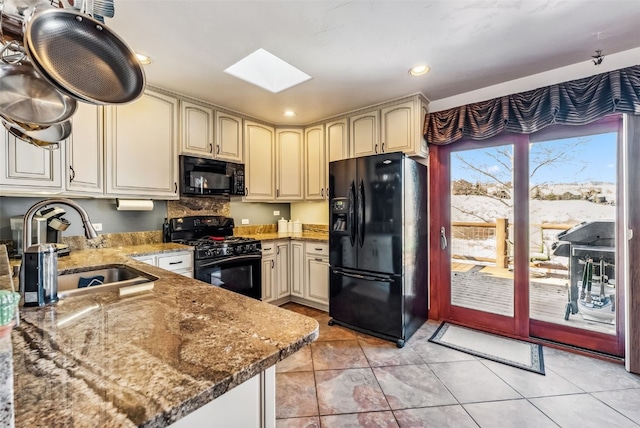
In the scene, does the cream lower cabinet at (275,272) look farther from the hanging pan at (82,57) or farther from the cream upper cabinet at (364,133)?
the hanging pan at (82,57)

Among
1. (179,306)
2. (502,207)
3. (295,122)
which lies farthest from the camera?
(295,122)

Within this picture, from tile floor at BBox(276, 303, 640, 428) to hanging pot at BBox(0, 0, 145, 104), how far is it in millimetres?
1831

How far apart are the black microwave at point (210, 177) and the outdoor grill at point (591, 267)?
3.25 metres

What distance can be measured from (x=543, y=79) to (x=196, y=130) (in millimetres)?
3290

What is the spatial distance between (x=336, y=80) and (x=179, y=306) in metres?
2.28

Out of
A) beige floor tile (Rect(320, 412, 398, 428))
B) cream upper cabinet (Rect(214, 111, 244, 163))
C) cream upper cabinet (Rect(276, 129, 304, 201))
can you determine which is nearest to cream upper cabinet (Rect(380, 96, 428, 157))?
cream upper cabinet (Rect(276, 129, 304, 201))

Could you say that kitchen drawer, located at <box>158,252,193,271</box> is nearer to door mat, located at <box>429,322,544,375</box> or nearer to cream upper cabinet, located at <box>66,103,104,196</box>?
cream upper cabinet, located at <box>66,103,104,196</box>

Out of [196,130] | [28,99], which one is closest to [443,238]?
[196,130]

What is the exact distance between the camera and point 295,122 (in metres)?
3.75

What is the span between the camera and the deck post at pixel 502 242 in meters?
2.79

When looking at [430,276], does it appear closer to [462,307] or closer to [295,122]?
[462,307]

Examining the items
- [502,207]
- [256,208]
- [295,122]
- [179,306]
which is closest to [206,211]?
[256,208]

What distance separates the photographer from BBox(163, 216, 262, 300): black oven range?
270 centimetres

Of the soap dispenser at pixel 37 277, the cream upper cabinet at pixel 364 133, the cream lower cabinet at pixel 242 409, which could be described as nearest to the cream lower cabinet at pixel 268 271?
the cream upper cabinet at pixel 364 133
